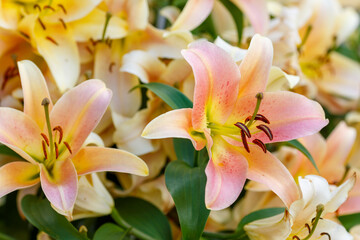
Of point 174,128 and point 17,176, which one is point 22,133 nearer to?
point 17,176

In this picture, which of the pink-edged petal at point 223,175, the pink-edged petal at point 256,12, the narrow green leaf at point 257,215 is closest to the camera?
the pink-edged petal at point 223,175

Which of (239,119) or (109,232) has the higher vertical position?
(239,119)

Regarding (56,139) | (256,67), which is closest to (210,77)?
(256,67)

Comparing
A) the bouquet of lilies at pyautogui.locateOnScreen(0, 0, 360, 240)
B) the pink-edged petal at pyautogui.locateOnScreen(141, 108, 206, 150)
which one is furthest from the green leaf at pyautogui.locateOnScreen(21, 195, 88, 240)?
the pink-edged petal at pyautogui.locateOnScreen(141, 108, 206, 150)

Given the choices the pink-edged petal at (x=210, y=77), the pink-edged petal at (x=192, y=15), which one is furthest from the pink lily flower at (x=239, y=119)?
the pink-edged petal at (x=192, y=15)

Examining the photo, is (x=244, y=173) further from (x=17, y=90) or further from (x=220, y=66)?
(x=17, y=90)

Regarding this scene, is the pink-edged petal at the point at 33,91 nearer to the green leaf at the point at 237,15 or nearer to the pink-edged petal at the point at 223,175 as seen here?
the pink-edged petal at the point at 223,175
